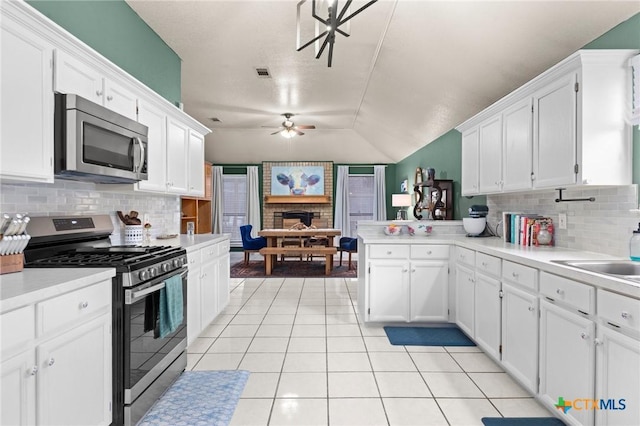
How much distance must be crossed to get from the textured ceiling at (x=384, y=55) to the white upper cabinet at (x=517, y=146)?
21.5 inches

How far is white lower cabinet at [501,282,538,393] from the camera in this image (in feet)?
6.96

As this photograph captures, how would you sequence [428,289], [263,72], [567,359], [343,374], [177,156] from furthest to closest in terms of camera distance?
1. [263,72]
2. [428,289]
3. [177,156]
4. [343,374]
5. [567,359]

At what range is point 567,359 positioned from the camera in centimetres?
181

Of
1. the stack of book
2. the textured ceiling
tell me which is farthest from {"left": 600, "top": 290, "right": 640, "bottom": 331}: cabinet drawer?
the textured ceiling

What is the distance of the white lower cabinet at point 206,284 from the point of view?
292cm

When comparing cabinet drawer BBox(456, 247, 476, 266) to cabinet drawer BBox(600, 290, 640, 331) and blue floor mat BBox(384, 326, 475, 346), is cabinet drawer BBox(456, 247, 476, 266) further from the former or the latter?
cabinet drawer BBox(600, 290, 640, 331)

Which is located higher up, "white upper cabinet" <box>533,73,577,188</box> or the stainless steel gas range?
"white upper cabinet" <box>533,73,577,188</box>

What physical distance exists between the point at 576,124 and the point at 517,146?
2.28ft

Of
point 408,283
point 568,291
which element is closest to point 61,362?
point 568,291

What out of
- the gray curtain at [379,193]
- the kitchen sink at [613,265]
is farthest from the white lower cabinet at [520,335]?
the gray curtain at [379,193]

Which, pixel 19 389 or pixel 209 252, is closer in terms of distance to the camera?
pixel 19 389

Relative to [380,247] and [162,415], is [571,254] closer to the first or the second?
[380,247]

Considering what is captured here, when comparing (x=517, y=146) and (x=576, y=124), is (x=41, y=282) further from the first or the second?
(x=517, y=146)

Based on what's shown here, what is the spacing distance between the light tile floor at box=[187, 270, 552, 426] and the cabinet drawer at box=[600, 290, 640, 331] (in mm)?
883
